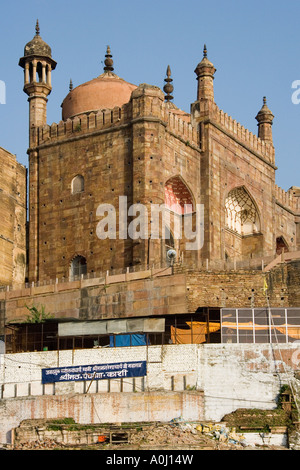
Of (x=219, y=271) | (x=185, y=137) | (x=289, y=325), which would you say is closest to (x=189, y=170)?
(x=185, y=137)

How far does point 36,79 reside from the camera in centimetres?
4991

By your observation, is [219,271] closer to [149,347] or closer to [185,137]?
[149,347]

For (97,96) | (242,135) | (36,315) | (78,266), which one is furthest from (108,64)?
(36,315)

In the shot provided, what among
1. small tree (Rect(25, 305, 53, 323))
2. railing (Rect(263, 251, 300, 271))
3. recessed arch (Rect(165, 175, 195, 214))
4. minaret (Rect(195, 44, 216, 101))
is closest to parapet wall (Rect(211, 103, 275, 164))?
minaret (Rect(195, 44, 216, 101))

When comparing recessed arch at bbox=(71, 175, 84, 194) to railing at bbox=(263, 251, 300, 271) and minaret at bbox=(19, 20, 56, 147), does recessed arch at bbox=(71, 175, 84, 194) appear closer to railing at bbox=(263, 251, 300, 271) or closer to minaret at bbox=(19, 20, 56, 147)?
minaret at bbox=(19, 20, 56, 147)

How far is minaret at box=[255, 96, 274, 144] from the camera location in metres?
54.4

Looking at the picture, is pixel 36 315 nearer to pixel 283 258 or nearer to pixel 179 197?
pixel 179 197

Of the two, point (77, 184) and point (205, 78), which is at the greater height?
point (205, 78)

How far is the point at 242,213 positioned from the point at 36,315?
1321cm

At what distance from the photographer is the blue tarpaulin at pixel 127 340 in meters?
38.3

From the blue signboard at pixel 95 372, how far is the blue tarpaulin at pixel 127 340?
47.0 inches

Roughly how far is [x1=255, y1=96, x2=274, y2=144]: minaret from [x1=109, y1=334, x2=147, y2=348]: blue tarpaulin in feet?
60.7
